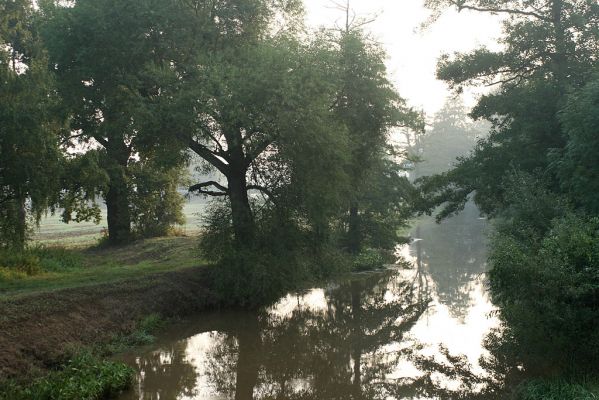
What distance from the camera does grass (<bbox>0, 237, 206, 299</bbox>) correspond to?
1736 cm

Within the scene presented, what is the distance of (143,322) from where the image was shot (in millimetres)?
17453

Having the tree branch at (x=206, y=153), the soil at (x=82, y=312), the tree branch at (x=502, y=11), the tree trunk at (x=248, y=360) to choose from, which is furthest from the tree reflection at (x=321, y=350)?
the tree branch at (x=502, y=11)

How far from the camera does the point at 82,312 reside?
1602 centimetres

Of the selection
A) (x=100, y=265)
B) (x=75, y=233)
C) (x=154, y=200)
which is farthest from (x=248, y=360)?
(x=75, y=233)

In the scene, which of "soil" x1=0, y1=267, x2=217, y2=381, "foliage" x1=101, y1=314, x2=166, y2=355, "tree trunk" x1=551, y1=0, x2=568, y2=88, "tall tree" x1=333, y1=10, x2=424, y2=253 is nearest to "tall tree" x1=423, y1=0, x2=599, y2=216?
"tree trunk" x1=551, y1=0, x2=568, y2=88

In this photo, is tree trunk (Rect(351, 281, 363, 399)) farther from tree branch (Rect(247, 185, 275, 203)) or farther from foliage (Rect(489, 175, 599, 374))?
tree branch (Rect(247, 185, 275, 203))

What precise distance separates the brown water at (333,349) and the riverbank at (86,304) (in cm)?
129

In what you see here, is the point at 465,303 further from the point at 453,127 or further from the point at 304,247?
the point at 453,127

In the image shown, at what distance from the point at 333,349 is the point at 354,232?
1652 cm

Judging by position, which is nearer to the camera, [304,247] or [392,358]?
[392,358]

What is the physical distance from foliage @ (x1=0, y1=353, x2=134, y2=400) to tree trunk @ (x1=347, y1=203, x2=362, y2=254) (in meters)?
20.6

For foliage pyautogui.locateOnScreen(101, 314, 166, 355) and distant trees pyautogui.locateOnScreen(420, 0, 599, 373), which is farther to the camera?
foliage pyautogui.locateOnScreen(101, 314, 166, 355)

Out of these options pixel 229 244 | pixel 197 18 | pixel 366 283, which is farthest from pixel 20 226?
pixel 366 283

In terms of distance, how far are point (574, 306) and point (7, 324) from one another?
1329cm
